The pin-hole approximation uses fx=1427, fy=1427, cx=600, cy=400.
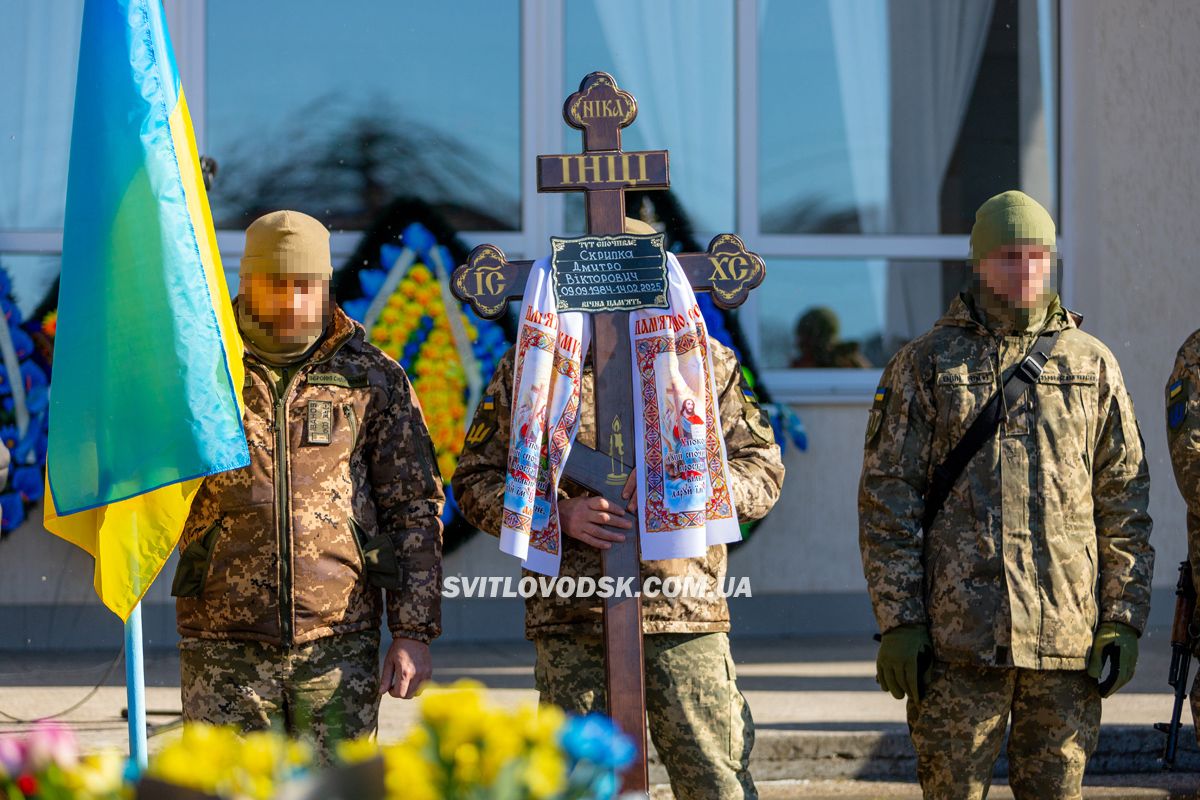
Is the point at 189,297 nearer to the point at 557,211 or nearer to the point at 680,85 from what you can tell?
the point at 557,211

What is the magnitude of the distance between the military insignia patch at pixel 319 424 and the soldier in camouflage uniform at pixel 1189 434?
2.50 metres

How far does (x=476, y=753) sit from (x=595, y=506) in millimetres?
2103

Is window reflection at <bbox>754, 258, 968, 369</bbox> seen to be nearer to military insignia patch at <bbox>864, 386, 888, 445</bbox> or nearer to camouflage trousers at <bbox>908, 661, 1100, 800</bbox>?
military insignia patch at <bbox>864, 386, 888, 445</bbox>

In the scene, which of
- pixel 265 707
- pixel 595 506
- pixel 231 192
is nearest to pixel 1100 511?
pixel 595 506

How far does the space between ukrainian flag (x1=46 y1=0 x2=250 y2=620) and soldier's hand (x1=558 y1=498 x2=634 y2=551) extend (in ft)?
2.79

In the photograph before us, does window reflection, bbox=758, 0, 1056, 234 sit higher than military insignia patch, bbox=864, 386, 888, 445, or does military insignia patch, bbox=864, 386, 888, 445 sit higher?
window reflection, bbox=758, 0, 1056, 234

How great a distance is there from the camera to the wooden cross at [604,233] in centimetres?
373

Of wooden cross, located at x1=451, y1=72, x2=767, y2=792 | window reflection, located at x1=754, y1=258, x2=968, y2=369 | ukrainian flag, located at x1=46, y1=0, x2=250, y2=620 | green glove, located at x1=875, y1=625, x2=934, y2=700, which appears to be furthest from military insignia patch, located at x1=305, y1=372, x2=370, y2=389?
window reflection, located at x1=754, y1=258, x2=968, y2=369

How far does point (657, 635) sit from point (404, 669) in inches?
26.3

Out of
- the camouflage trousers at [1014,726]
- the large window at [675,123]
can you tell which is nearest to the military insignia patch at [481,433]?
the camouflage trousers at [1014,726]

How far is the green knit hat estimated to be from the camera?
3744 millimetres

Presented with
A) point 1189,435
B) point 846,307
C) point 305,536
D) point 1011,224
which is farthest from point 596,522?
point 846,307

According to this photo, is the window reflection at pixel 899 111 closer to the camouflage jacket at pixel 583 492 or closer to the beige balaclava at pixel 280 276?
the camouflage jacket at pixel 583 492

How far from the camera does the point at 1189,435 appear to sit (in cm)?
425
